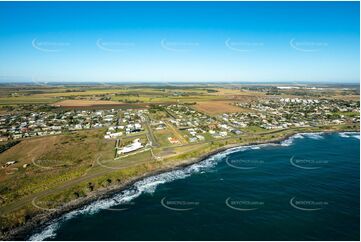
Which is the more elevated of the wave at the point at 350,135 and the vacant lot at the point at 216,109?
the vacant lot at the point at 216,109

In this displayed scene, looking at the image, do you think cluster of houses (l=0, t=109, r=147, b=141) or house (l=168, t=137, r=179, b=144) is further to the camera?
cluster of houses (l=0, t=109, r=147, b=141)

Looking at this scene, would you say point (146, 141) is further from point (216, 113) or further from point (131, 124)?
point (216, 113)
